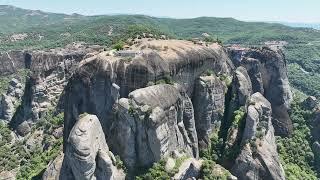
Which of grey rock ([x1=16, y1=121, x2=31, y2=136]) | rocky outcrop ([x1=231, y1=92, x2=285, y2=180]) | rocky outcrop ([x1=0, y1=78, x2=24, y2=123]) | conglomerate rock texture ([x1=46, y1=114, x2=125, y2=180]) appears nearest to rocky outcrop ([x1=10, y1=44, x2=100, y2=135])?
grey rock ([x1=16, y1=121, x2=31, y2=136])

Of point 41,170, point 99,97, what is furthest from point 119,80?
point 41,170

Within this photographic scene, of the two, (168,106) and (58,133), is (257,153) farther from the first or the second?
(58,133)

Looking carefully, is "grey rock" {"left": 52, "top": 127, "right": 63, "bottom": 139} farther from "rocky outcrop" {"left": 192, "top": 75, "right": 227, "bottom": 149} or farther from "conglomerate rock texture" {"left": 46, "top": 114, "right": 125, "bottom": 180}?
"conglomerate rock texture" {"left": 46, "top": 114, "right": 125, "bottom": 180}

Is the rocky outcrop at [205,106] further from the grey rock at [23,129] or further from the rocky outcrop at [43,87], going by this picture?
the grey rock at [23,129]

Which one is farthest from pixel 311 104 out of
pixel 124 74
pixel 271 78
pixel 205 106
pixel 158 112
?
pixel 158 112

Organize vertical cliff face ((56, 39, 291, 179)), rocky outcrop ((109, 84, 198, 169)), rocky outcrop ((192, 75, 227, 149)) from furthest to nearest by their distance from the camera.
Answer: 1. rocky outcrop ((192, 75, 227, 149))
2. vertical cliff face ((56, 39, 291, 179))
3. rocky outcrop ((109, 84, 198, 169))

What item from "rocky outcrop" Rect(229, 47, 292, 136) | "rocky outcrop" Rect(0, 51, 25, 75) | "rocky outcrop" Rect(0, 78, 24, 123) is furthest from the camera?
"rocky outcrop" Rect(0, 51, 25, 75)
